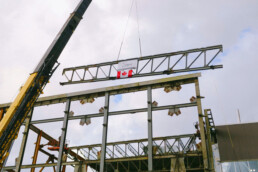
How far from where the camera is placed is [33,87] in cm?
1448

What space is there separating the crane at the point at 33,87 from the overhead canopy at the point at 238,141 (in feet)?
43.4

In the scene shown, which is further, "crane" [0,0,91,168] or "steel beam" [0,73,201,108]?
"steel beam" [0,73,201,108]

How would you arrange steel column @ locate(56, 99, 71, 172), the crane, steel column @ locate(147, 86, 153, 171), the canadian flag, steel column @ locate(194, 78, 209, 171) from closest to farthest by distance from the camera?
the crane, steel column @ locate(194, 78, 209, 171), steel column @ locate(147, 86, 153, 171), steel column @ locate(56, 99, 71, 172), the canadian flag

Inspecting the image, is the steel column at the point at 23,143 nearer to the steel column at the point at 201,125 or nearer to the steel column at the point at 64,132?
the steel column at the point at 64,132

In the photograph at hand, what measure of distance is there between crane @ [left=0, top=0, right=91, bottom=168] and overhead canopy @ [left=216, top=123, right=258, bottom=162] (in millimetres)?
13222

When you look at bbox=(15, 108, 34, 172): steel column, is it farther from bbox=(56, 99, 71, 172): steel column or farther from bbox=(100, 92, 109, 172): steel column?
bbox=(100, 92, 109, 172): steel column

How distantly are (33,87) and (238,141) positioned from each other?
15.1m

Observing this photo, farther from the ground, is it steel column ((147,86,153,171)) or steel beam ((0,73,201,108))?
steel beam ((0,73,201,108))

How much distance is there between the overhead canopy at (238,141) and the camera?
20.0 meters

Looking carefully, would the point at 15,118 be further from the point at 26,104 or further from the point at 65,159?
the point at 65,159

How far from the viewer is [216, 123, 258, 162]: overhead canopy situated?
20.0 metres

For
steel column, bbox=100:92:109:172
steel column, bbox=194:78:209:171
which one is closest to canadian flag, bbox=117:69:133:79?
steel column, bbox=100:92:109:172

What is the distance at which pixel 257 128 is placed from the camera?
20.6 m

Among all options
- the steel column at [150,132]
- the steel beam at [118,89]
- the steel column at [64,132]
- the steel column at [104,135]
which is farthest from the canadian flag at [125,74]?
the steel column at [64,132]
